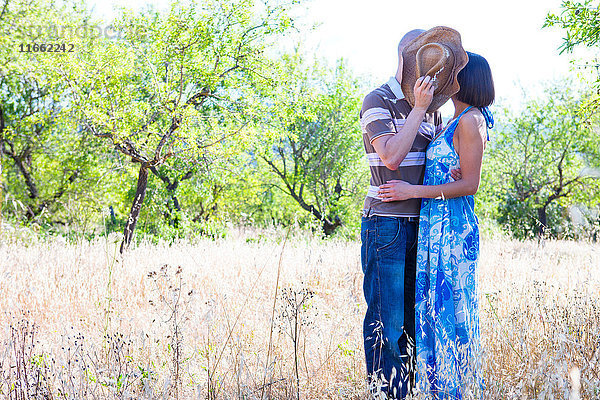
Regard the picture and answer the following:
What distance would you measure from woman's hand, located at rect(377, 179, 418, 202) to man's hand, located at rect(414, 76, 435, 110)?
0.38 m

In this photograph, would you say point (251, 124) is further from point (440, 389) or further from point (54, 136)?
point (54, 136)

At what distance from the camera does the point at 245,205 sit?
2595cm

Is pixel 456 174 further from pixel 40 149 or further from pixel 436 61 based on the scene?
pixel 40 149

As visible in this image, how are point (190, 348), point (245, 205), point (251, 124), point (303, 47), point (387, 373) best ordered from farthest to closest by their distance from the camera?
point (245, 205), point (303, 47), point (251, 124), point (190, 348), point (387, 373)

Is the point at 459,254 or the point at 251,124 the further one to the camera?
the point at 251,124

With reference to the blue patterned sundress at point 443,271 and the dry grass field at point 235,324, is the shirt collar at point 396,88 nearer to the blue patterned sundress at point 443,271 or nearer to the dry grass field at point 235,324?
the blue patterned sundress at point 443,271

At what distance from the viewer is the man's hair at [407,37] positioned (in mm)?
Answer: 2662

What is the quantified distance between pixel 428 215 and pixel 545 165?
65.3 ft

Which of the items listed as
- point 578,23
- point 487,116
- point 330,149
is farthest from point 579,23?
point 330,149

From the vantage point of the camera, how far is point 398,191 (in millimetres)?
2494

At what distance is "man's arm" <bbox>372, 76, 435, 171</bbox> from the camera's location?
2398mm

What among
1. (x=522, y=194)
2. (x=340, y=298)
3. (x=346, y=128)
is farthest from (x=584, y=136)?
(x=340, y=298)

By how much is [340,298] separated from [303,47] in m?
16.0

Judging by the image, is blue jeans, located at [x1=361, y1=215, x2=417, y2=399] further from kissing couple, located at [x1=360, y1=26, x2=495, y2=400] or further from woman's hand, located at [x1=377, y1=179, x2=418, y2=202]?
woman's hand, located at [x1=377, y1=179, x2=418, y2=202]
